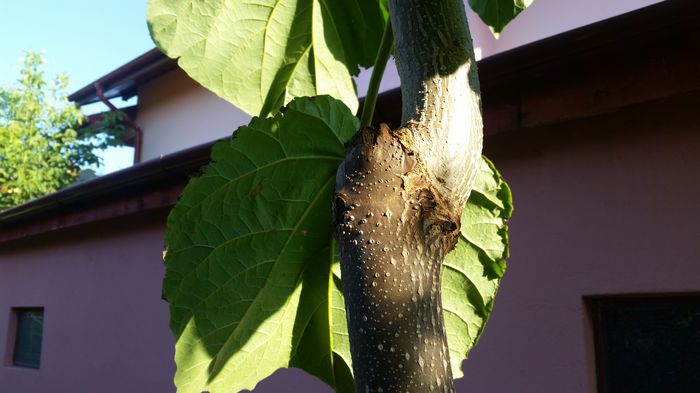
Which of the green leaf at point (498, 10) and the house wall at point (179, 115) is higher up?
the house wall at point (179, 115)

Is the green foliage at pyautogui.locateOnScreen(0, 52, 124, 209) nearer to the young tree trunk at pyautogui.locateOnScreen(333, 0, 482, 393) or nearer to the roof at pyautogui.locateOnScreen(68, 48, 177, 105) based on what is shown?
the roof at pyautogui.locateOnScreen(68, 48, 177, 105)

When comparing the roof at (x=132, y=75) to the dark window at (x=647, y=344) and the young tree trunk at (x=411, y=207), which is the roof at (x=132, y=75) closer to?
the dark window at (x=647, y=344)

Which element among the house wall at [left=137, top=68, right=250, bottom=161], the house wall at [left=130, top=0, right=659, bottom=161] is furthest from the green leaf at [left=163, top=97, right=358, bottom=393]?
the house wall at [left=137, top=68, right=250, bottom=161]

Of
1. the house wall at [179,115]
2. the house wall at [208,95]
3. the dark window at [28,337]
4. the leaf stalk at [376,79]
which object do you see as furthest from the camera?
the house wall at [179,115]

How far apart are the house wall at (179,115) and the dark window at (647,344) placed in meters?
5.84

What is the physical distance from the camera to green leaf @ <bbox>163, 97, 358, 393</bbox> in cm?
67

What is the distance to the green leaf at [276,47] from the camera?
0.84 m

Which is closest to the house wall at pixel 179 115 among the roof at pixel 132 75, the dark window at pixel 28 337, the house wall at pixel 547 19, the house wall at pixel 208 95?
the house wall at pixel 208 95

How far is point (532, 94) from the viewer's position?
277cm

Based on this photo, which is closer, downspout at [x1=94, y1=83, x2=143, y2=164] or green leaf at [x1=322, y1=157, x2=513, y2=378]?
green leaf at [x1=322, y1=157, x2=513, y2=378]

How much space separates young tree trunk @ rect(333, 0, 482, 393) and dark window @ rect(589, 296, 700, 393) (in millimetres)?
2291

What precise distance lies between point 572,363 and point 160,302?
10.9ft

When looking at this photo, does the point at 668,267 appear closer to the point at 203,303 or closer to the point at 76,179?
the point at 203,303

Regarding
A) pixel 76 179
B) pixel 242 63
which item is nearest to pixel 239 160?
pixel 242 63
